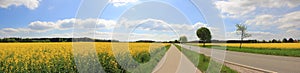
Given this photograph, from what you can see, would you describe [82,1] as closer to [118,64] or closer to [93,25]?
[93,25]

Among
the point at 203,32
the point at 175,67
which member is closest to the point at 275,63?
the point at 175,67

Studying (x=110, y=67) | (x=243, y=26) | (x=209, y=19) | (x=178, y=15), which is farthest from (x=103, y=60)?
(x=243, y=26)

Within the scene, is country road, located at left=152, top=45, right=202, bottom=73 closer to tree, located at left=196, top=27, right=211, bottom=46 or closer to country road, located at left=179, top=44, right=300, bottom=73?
country road, located at left=179, top=44, right=300, bottom=73

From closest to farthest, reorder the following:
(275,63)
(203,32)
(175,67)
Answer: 1. (175,67)
2. (275,63)
3. (203,32)

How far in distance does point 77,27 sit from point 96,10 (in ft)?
2.02

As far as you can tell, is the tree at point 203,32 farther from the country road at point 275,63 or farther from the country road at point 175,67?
the country road at point 175,67

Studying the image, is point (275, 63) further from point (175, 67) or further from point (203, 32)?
point (203, 32)

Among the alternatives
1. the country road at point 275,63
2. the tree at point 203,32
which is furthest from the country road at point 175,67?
the tree at point 203,32

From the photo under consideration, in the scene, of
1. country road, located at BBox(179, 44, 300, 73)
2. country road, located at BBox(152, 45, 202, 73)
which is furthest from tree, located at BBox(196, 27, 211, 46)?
country road, located at BBox(152, 45, 202, 73)

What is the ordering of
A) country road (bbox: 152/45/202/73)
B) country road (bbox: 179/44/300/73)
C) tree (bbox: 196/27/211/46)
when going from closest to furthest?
1. country road (bbox: 152/45/202/73)
2. country road (bbox: 179/44/300/73)
3. tree (bbox: 196/27/211/46)

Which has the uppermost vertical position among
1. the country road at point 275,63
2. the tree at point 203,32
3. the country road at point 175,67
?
the tree at point 203,32

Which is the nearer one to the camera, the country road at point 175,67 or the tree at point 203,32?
the country road at point 175,67

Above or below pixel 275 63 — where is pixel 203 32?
above

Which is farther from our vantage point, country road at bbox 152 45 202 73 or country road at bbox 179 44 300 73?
country road at bbox 179 44 300 73
